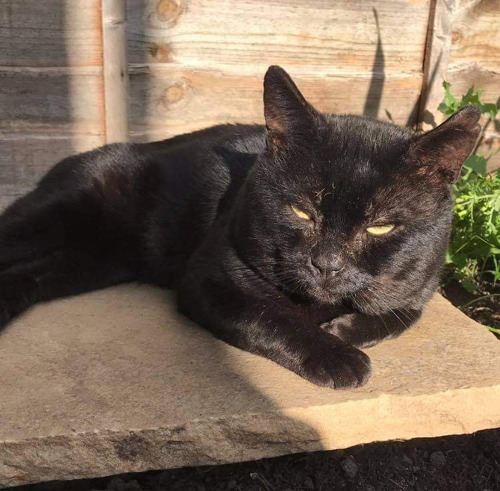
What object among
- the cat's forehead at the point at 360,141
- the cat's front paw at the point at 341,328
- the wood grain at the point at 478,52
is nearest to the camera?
the cat's forehead at the point at 360,141

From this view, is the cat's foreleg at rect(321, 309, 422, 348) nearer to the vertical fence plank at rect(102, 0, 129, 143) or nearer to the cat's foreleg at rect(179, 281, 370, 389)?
the cat's foreleg at rect(179, 281, 370, 389)

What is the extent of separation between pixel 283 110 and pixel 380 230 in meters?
0.50

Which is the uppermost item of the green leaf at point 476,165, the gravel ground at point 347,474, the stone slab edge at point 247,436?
the green leaf at point 476,165

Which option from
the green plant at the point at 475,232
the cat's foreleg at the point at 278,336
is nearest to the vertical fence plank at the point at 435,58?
the green plant at the point at 475,232

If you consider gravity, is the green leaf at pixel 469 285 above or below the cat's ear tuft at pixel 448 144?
below

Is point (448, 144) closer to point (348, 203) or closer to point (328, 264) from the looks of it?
point (348, 203)

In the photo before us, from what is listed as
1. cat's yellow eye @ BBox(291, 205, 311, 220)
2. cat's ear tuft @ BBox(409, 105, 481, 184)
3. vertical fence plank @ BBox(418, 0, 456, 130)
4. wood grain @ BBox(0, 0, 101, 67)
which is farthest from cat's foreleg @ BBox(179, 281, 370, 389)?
vertical fence plank @ BBox(418, 0, 456, 130)

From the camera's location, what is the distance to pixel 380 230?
6.52ft

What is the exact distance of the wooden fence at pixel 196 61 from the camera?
10.2 feet

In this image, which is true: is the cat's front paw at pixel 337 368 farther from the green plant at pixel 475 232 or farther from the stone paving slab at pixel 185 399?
the green plant at pixel 475 232

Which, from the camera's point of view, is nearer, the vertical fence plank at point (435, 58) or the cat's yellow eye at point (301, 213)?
the cat's yellow eye at point (301, 213)

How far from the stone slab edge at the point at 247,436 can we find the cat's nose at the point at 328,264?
357mm

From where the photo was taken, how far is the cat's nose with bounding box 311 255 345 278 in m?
1.93

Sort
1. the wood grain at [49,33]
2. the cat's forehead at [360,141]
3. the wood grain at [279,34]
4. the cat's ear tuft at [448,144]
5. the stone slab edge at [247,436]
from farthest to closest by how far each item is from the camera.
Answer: the wood grain at [279,34] → the wood grain at [49,33] → the cat's forehead at [360,141] → the cat's ear tuft at [448,144] → the stone slab edge at [247,436]
